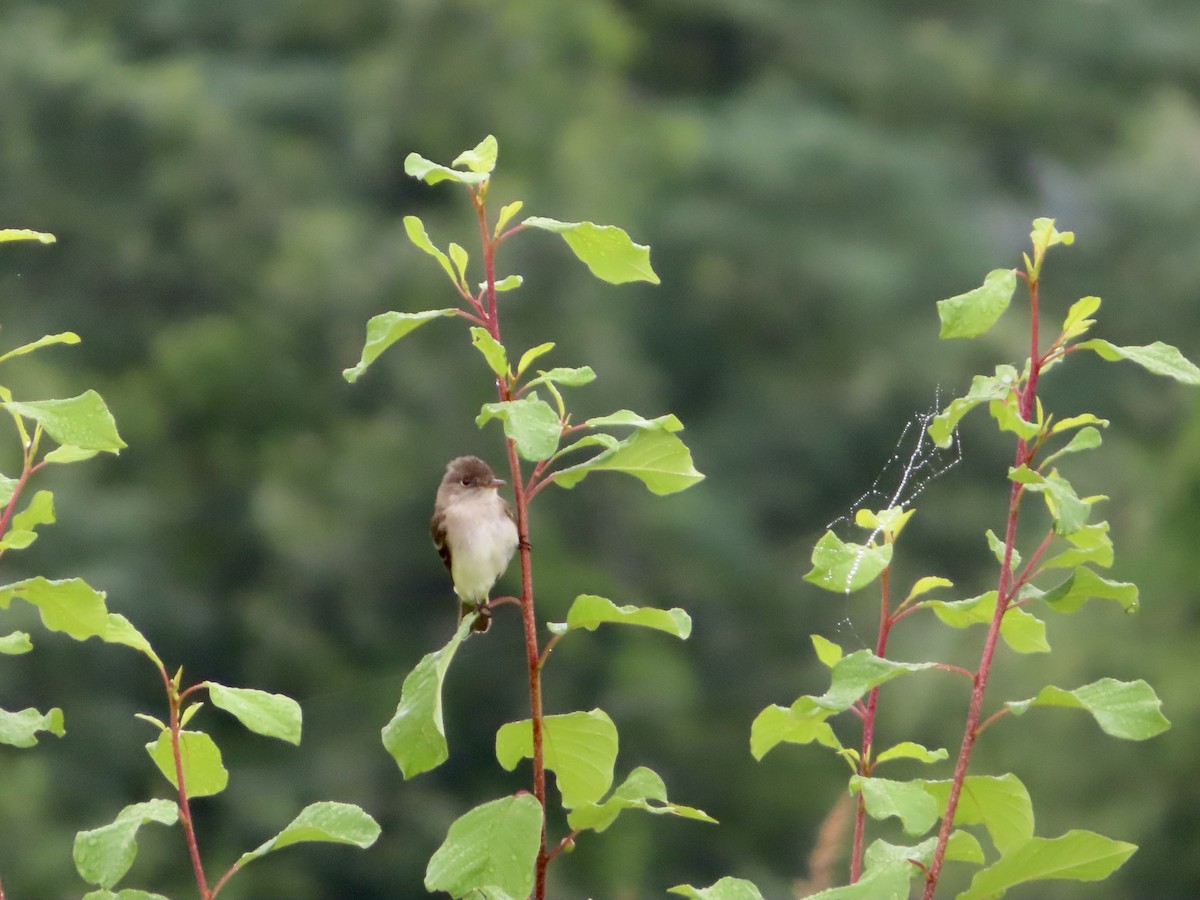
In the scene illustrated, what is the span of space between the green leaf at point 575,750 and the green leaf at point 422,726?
0.35 ft

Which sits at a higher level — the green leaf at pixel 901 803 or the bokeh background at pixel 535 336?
the green leaf at pixel 901 803

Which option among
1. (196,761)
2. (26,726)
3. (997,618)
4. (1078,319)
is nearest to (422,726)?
(196,761)

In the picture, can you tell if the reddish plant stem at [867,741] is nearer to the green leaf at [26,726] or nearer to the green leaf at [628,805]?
the green leaf at [628,805]

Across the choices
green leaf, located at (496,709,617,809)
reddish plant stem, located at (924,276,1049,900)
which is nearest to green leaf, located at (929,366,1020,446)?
reddish plant stem, located at (924,276,1049,900)

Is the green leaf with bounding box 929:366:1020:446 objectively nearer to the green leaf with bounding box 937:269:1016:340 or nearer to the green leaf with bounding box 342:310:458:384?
the green leaf with bounding box 937:269:1016:340

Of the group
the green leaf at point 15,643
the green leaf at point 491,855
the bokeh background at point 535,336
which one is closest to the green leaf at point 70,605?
the green leaf at point 15,643

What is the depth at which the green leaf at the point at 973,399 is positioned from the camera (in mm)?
1410

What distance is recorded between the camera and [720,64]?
23.1m

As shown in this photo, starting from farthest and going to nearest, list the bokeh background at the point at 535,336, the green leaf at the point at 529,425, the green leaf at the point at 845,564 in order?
the bokeh background at the point at 535,336 < the green leaf at the point at 845,564 < the green leaf at the point at 529,425

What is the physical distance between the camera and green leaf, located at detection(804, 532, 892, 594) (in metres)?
1.47

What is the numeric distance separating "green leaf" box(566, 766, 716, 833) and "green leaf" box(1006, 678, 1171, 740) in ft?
0.87

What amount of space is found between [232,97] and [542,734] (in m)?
18.8

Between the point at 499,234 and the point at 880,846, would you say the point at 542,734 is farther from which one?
the point at 499,234

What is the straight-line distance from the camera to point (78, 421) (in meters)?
1.45
